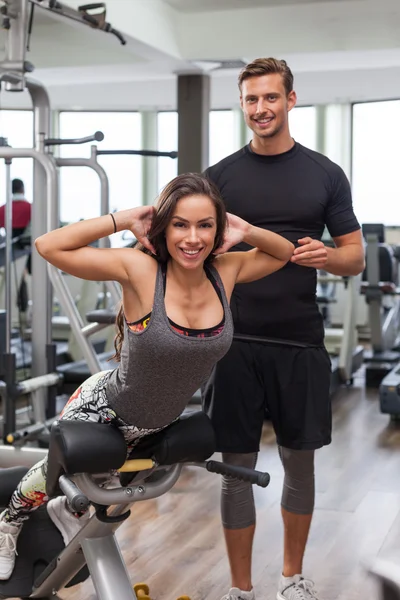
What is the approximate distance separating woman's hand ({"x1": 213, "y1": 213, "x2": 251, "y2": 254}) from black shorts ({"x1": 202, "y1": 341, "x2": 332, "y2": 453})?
17.2 inches

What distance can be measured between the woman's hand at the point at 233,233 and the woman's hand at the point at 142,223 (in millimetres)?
159

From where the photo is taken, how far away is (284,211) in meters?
2.12

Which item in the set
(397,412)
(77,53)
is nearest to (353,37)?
(77,53)

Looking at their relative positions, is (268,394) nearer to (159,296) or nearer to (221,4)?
(159,296)

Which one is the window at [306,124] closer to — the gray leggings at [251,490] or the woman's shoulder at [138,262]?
the gray leggings at [251,490]

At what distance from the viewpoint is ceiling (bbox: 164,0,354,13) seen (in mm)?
5348

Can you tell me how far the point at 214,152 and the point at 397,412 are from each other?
5.03m

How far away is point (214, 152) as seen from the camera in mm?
8969

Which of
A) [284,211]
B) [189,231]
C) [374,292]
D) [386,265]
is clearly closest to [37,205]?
[284,211]

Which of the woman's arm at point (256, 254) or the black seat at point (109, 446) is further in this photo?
the woman's arm at point (256, 254)

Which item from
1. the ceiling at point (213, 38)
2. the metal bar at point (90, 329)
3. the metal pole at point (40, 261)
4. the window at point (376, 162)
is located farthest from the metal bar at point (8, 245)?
the window at point (376, 162)

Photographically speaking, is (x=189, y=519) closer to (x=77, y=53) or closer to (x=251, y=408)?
(x=251, y=408)

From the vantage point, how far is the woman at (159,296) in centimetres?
163

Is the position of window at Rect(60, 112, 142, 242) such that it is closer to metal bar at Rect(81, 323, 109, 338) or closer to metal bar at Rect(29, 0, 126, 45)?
metal bar at Rect(29, 0, 126, 45)
